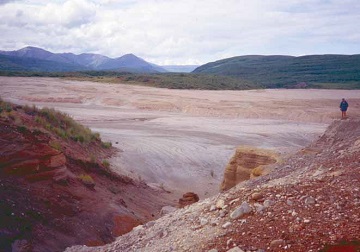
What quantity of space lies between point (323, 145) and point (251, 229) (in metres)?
6.55

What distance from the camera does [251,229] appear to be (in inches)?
196

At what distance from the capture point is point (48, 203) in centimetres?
938

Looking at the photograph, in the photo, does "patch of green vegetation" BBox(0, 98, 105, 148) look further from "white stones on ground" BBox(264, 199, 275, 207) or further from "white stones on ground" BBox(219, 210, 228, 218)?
"white stones on ground" BBox(264, 199, 275, 207)

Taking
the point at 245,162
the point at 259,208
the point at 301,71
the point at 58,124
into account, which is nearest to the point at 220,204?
the point at 259,208

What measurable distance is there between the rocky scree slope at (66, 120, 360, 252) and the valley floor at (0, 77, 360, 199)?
749 cm

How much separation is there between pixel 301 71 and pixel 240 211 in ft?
320

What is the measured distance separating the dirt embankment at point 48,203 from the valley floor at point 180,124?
5147mm

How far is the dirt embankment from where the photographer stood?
315 inches

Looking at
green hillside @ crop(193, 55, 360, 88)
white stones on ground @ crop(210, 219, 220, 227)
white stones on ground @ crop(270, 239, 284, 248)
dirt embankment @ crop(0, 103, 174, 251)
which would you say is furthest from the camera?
green hillside @ crop(193, 55, 360, 88)

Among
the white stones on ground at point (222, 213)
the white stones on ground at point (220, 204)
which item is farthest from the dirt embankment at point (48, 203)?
the white stones on ground at point (222, 213)

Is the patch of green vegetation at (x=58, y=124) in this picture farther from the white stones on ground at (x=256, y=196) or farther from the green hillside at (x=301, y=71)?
the green hillside at (x=301, y=71)

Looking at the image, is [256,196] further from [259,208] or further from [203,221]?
[203,221]

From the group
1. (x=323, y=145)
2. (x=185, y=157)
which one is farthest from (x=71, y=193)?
(x=185, y=157)

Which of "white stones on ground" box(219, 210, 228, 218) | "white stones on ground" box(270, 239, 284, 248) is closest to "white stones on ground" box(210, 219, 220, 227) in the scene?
"white stones on ground" box(219, 210, 228, 218)
